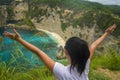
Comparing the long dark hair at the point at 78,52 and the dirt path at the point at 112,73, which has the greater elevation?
the long dark hair at the point at 78,52

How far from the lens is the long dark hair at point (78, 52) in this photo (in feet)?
8.05

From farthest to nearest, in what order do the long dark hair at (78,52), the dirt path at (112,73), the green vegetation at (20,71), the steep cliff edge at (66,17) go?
the steep cliff edge at (66,17), the dirt path at (112,73), the green vegetation at (20,71), the long dark hair at (78,52)

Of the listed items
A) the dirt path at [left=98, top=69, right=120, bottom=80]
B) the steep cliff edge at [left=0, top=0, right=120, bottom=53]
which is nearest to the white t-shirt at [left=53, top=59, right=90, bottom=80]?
the dirt path at [left=98, top=69, right=120, bottom=80]

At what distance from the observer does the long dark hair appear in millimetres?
2453

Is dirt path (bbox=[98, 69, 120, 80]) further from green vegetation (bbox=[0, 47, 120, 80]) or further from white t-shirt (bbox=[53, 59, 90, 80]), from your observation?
white t-shirt (bbox=[53, 59, 90, 80])

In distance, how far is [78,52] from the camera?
2.46 meters

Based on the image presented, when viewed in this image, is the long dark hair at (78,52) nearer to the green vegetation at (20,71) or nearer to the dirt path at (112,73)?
the green vegetation at (20,71)

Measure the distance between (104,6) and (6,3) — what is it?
27.0 metres

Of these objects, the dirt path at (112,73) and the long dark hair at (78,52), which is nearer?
the long dark hair at (78,52)

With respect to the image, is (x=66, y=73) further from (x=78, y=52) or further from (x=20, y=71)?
(x=20, y=71)

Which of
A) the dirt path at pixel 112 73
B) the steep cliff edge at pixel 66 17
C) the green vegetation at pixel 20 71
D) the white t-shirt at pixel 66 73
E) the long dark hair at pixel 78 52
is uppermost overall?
the long dark hair at pixel 78 52

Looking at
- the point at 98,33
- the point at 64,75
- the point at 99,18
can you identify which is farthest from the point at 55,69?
the point at 99,18

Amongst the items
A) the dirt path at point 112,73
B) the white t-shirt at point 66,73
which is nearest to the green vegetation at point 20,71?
the dirt path at point 112,73

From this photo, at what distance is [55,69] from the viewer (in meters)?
2.51
